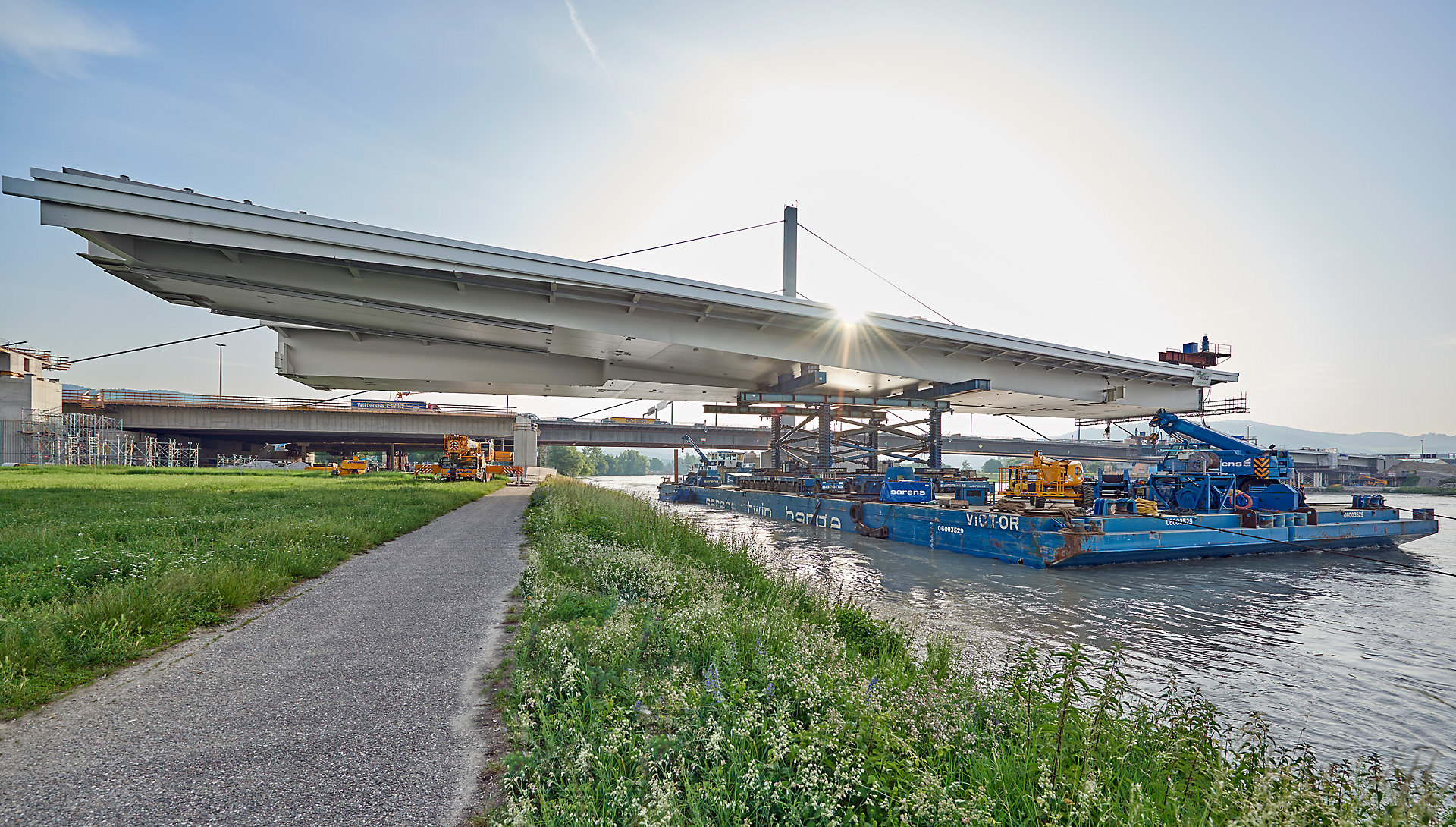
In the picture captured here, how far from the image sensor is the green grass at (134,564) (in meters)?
5.89

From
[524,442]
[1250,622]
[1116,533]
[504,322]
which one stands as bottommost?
[1250,622]

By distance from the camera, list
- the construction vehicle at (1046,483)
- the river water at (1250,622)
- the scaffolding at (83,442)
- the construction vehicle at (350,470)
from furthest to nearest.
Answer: the construction vehicle at (350,470), the scaffolding at (83,442), the construction vehicle at (1046,483), the river water at (1250,622)

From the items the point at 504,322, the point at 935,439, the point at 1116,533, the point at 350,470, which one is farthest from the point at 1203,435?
the point at 350,470

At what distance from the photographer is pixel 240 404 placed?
66312 mm

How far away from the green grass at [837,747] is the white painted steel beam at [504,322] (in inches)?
749

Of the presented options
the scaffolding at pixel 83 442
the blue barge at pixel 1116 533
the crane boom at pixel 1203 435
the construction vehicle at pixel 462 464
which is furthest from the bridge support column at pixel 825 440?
the scaffolding at pixel 83 442

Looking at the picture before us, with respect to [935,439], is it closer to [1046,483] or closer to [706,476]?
[1046,483]

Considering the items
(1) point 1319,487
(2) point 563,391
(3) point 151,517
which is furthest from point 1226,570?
(1) point 1319,487

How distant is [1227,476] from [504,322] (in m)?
29.3

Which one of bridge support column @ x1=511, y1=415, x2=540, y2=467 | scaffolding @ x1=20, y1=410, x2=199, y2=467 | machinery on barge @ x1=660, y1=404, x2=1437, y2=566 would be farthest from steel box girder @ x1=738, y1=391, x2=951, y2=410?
scaffolding @ x1=20, y1=410, x2=199, y2=467

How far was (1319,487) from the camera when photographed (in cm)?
8475

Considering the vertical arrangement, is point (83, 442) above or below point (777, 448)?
below

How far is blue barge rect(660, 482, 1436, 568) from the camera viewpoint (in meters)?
18.7

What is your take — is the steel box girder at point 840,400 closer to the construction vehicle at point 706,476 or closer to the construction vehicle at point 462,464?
the construction vehicle at point 706,476
